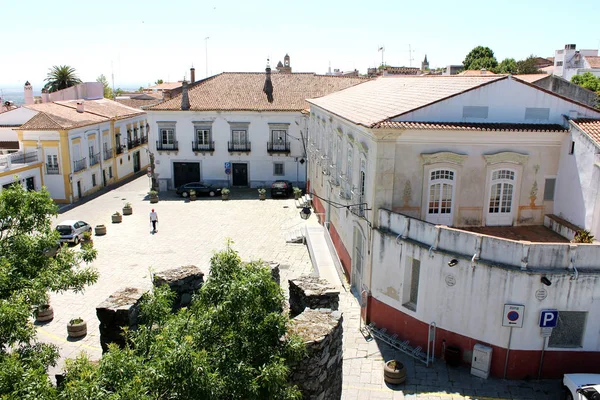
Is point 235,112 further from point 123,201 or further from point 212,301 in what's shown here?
point 212,301

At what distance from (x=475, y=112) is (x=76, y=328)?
18.6 meters

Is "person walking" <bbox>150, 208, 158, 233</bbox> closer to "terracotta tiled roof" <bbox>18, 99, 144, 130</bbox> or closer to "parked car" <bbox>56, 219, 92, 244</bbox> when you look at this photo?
"parked car" <bbox>56, 219, 92, 244</bbox>

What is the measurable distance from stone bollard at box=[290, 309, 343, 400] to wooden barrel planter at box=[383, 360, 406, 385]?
383cm

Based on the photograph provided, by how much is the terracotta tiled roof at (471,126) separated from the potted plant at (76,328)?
46.9ft

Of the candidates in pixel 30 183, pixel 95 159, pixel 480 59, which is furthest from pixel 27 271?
pixel 480 59

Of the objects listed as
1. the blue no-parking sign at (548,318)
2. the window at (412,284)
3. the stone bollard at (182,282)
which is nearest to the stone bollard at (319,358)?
the stone bollard at (182,282)

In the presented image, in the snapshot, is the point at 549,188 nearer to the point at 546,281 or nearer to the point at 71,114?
the point at 546,281

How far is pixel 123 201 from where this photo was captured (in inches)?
1775

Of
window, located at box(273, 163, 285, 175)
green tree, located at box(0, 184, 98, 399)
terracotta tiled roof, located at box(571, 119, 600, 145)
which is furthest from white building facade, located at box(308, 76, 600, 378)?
window, located at box(273, 163, 285, 175)

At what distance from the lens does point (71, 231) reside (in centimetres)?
3238

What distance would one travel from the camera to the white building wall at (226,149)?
159ft

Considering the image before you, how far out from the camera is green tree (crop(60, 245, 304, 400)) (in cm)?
931

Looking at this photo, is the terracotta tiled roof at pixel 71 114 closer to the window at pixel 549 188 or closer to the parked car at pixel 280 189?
the parked car at pixel 280 189

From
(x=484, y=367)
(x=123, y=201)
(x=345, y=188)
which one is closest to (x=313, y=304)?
(x=484, y=367)
